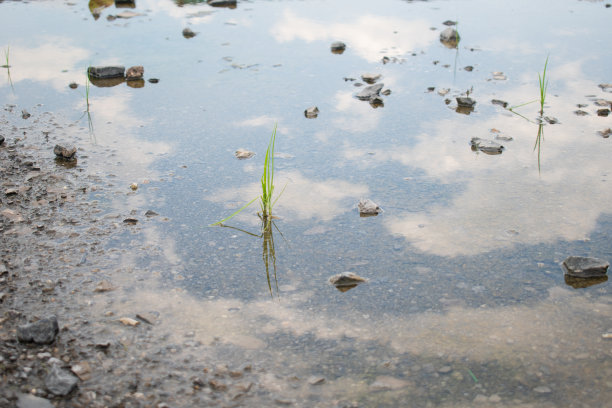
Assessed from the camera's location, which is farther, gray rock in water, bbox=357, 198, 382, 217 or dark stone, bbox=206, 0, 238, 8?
dark stone, bbox=206, 0, 238, 8

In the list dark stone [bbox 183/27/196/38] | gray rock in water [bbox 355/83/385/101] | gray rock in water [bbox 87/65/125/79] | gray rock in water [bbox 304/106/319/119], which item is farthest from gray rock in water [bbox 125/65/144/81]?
gray rock in water [bbox 355/83/385/101]

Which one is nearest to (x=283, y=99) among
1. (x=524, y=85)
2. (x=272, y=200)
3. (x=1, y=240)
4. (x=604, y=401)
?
(x=272, y=200)

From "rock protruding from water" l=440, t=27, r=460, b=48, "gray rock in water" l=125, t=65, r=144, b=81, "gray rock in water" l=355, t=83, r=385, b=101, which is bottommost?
"gray rock in water" l=125, t=65, r=144, b=81

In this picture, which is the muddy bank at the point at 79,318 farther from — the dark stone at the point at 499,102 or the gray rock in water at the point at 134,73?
the dark stone at the point at 499,102

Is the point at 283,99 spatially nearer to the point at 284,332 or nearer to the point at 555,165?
the point at 555,165

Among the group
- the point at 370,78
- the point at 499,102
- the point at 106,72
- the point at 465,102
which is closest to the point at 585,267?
the point at 465,102

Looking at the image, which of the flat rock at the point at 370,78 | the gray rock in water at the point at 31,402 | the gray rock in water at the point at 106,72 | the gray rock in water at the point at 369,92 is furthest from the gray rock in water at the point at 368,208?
the gray rock in water at the point at 106,72

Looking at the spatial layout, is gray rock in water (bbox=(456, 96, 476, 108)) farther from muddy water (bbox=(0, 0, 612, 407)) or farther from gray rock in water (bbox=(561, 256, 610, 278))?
gray rock in water (bbox=(561, 256, 610, 278))
